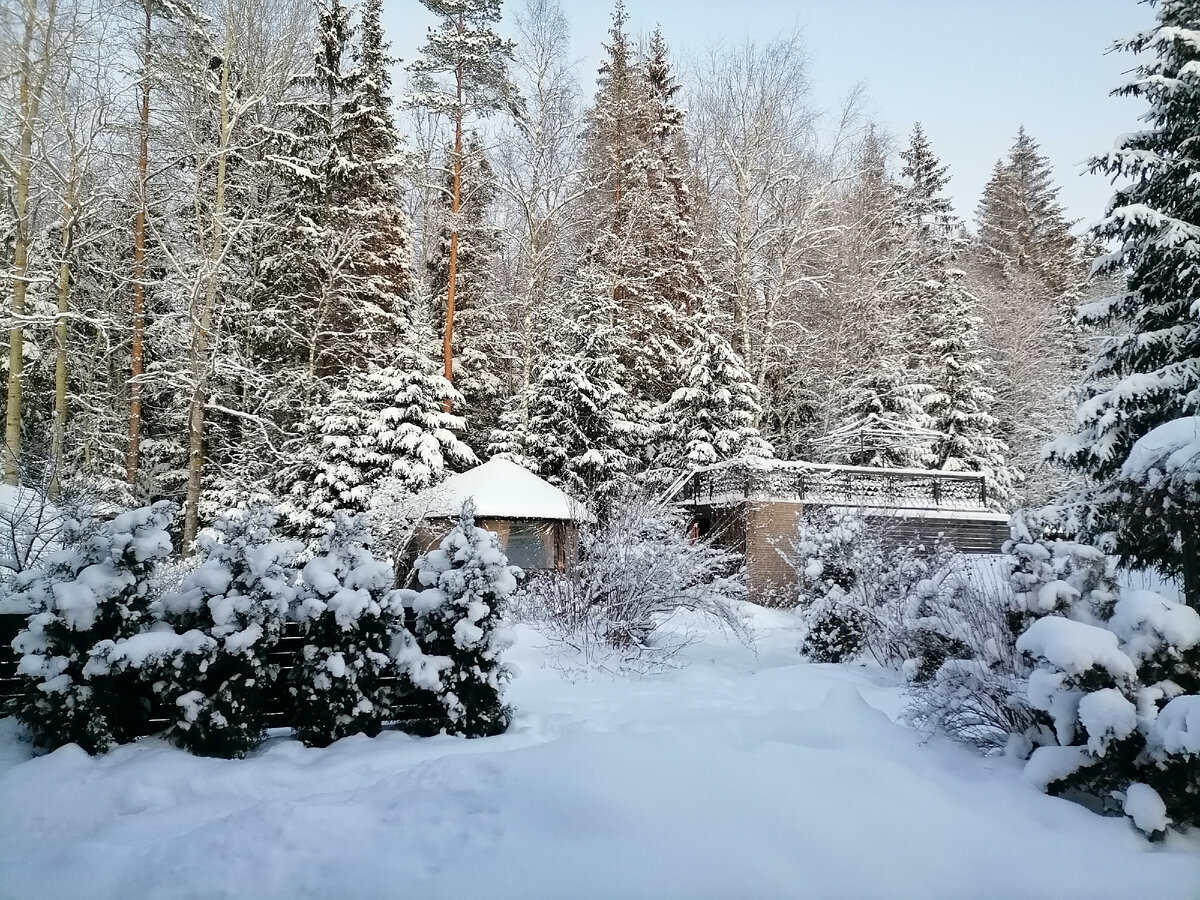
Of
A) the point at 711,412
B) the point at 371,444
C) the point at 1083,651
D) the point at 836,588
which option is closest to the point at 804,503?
the point at 711,412

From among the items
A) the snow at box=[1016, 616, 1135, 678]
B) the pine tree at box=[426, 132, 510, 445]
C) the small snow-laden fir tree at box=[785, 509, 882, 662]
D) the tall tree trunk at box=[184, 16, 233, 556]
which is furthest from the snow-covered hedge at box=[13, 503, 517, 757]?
the pine tree at box=[426, 132, 510, 445]

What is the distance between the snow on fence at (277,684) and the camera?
16.6 feet

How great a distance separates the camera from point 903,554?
34.4 feet

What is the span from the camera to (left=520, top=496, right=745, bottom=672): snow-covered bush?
853 cm

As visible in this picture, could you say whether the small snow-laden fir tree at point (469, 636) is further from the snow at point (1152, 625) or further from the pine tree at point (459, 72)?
the pine tree at point (459, 72)

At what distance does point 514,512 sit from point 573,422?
4950mm

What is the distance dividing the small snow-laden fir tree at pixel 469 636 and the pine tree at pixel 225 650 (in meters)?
1.02

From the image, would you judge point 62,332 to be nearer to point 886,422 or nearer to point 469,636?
point 469,636

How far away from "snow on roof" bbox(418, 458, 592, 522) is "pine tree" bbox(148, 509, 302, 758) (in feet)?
26.9

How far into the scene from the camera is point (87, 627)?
4668 millimetres

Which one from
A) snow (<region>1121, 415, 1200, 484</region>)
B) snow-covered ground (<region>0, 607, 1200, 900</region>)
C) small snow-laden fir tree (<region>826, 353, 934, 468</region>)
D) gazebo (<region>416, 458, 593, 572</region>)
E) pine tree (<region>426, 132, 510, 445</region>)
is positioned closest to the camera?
snow-covered ground (<region>0, 607, 1200, 900</region>)

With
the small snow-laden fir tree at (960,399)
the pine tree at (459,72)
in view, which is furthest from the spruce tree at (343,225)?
the small snow-laden fir tree at (960,399)

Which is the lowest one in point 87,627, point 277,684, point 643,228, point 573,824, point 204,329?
point 573,824

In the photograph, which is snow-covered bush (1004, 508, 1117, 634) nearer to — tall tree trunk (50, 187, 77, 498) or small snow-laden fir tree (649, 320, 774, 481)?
tall tree trunk (50, 187, 77, 498)
